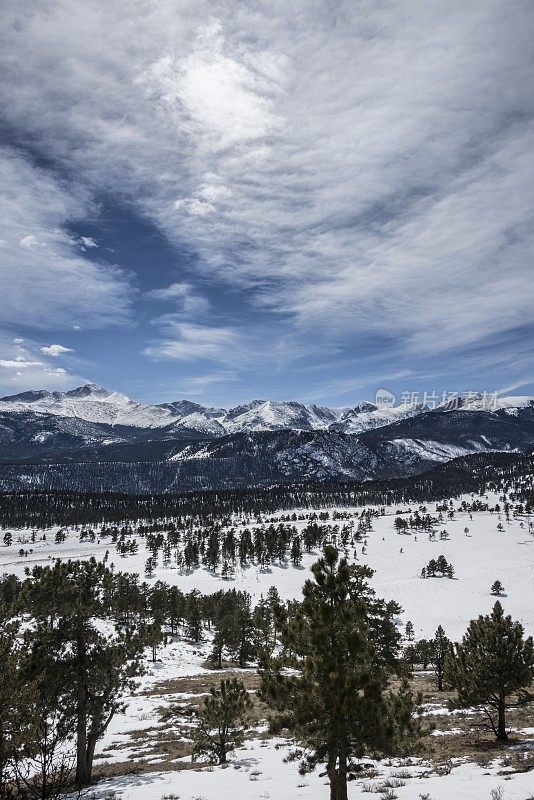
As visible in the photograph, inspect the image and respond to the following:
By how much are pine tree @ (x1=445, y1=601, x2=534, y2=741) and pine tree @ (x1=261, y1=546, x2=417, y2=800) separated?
47.5 ft

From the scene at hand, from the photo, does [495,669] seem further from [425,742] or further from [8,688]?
[8,688]

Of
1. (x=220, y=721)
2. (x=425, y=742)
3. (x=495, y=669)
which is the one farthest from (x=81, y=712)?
(x=495, y=669)

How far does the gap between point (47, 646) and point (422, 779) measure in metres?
17.5

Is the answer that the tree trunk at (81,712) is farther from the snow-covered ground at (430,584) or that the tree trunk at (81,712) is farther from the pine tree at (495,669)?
the snow-covered ground at (430,584)

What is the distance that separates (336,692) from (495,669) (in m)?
17.3

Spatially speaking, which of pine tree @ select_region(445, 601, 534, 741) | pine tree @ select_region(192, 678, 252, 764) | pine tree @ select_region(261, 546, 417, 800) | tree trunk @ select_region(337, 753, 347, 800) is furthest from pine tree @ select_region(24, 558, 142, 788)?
pine tree @ select_region(445, 601, 534, 741)

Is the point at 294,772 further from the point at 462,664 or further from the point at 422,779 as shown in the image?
the point at 462,664

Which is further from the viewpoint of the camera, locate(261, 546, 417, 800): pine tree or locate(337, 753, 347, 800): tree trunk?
locate(337, 753, 347, 800): tree trunk

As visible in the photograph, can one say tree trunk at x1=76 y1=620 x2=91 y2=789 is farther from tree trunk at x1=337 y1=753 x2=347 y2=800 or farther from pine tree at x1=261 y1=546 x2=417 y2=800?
tree trunk at x1=337 y1=753 x2=347 y2=800

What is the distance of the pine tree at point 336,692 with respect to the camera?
11891 mm

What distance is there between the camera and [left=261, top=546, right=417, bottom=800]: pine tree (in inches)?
468

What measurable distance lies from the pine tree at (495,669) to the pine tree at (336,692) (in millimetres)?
14469

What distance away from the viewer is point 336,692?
38.8 ft

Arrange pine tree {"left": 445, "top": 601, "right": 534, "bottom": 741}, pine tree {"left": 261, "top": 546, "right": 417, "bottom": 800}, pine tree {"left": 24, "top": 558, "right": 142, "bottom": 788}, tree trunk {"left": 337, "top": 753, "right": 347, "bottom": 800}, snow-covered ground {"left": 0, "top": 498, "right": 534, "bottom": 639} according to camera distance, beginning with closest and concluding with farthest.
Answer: pine tree {"left": 261, "top": 546, "right": 417, "bottom": 800} < tree trunk {"left": 337, "top": 753, "right": 347, "bottom": 800} < pine tree {"left": 24, "top": 558, "right": 142, "bottom": 788} < pine tree {"left": 445, "top": 601, "right": 534, "bottom": 741} < snow-covered ground {"left": 0, "top": 498, "right": 534, "bottom": 639}
